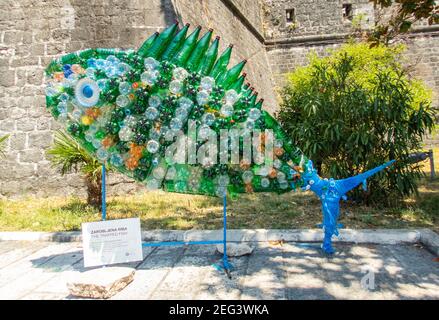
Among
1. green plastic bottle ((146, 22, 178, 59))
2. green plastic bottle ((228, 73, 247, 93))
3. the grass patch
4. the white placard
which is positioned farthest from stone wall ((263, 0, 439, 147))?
the white placard

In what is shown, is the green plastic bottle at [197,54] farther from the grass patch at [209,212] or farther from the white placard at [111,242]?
the grass patch at [209,212]

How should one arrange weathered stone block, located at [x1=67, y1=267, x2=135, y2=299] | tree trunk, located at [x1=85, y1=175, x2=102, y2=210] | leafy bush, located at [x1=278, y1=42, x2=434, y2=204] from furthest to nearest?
tree trunk, located at [x1=85, y1=175, x2=102, y2=210], leafy bush, located at [x1=278, y1=42, x2=434, y2=204], weathered stone block, located at [x1=67, y1=267, x2=135, y2=299]

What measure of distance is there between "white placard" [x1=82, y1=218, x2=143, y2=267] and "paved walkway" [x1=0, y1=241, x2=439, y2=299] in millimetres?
263

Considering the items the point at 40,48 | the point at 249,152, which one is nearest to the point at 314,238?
the point at 249,152

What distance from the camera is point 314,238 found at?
13.5 ft

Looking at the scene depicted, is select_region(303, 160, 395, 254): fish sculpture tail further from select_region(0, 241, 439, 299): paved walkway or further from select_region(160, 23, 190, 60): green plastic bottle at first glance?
select_region(160, 23, 190, 60): green plastic bottle

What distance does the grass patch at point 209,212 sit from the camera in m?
4.91

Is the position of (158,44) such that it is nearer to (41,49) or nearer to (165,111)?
(165,111)

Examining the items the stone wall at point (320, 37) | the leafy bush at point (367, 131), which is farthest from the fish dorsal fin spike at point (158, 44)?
the stone wall at point (320, 37)

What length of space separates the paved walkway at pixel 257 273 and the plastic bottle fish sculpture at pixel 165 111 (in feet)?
2.21

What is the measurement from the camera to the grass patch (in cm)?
491

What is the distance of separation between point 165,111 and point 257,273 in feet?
5.82

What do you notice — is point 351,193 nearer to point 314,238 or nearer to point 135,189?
point 314,238

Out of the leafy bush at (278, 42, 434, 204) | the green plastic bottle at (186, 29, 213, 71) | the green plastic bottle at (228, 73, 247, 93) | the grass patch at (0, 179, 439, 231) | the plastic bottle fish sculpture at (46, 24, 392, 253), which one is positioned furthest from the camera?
the leafy bush at (278, 42, 434, 204)
